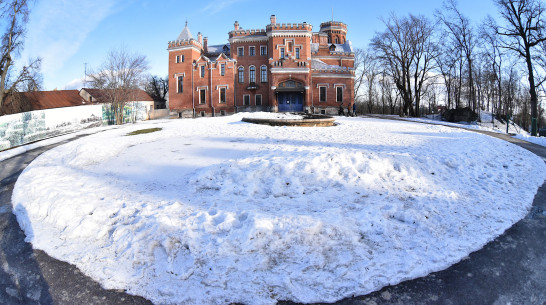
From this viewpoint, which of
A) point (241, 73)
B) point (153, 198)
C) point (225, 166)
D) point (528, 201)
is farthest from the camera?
point (241, 73)

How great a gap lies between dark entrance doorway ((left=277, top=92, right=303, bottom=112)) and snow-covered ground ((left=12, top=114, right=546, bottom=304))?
29.2m

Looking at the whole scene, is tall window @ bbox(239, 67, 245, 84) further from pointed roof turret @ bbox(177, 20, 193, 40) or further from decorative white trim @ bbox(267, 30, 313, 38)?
pointed roof turret @ bbox(177, 20, 193, 40)

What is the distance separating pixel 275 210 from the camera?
5.12 m

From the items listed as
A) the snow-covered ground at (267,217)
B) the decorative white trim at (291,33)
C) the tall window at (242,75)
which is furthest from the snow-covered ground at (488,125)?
the tall window at (242,75)

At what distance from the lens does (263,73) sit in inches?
1612

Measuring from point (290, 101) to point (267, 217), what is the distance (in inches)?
1338

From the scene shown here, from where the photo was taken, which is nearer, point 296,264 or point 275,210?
point 296,264

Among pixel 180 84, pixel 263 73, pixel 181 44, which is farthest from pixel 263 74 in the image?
pixel 181 44

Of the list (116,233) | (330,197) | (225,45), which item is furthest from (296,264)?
(225,45)

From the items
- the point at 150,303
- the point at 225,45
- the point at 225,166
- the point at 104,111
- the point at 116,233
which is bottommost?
the point at 150,303

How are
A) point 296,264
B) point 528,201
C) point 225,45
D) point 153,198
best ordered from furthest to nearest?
point 225,45, point 528,201, point 153,198, point 296,264

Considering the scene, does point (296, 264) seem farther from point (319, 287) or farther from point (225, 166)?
point (225, 166)

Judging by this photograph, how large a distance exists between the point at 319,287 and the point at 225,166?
4.38 m

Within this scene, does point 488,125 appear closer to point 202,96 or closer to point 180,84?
point 202,96
